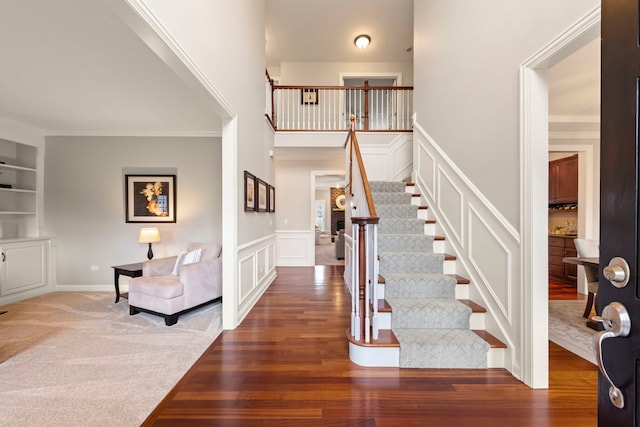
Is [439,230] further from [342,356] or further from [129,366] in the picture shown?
[129,366]

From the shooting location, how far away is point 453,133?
120 inches

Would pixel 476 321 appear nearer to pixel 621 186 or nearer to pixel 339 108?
pixel 621 186

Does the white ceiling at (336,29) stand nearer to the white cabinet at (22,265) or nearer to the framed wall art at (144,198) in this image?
the framed wall art at (144,198)

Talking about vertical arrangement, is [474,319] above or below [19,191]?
below

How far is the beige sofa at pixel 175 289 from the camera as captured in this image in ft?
10.3

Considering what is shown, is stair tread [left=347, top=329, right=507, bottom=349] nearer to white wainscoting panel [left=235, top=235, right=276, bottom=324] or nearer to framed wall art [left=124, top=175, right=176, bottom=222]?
white wainscoting panel [left=235, top=235, right=276, bottom=324]

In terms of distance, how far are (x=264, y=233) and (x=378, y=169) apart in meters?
2.68

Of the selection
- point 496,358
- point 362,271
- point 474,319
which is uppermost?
point 362,271

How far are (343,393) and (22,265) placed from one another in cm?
523

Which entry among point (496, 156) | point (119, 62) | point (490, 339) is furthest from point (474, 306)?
point (119, 62)

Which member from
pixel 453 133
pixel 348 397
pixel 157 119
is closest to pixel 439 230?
pixel 453 133

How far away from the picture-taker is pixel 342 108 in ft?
20.7

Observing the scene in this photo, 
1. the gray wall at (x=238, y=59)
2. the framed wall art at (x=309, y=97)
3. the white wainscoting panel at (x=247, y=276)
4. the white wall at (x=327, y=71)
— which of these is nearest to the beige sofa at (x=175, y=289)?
the white wainscoting panel at (x=247, y=276)

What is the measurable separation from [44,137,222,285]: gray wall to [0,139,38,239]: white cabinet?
0.56ft
